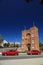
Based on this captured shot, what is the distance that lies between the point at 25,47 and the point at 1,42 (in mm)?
33951

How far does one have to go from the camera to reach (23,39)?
3509 inches

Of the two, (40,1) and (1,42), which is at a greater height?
(1,42)

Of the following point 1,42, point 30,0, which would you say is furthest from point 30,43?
point 30,0

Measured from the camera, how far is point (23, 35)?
291 ft

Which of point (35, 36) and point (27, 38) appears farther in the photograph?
point (27, 38)

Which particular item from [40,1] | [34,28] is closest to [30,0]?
[40,1]

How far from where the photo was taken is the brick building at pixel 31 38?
81938 mm

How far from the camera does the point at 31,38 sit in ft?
280

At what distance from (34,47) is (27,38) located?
7.53 meters

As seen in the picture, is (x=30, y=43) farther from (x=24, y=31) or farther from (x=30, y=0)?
(x=30, y=0)

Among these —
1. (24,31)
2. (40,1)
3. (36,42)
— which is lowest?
Result: (40,1)

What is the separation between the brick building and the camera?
269 feet

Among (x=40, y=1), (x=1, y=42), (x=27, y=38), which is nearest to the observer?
(x=40, y=1)

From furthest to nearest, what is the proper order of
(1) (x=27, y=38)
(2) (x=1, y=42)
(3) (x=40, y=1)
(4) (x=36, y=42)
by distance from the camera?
(2) (x=1, y=42), (1) (x=27, y=38), (4) (x=36, y=42), (3) (x=40, y=1)
